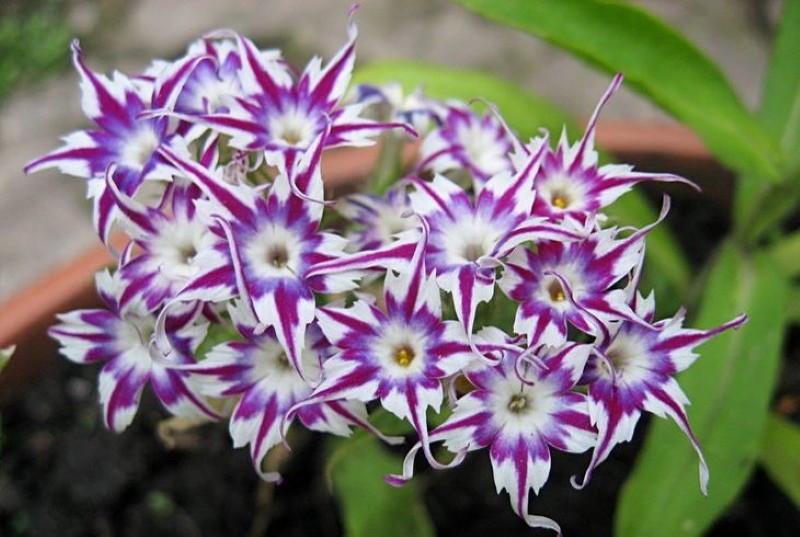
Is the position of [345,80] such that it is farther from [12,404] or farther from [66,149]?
[12,404]

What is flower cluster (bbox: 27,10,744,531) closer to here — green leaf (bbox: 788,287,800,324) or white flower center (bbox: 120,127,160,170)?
white flower center (bbox: 120,127,160,170)

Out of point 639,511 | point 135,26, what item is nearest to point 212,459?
point 639,511

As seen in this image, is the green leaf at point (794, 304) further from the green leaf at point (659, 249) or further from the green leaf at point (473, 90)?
the green leaf at point (473, 90)

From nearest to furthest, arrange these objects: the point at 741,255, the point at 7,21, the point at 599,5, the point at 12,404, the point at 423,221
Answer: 1. the point at 423,221
2. the point at 599,5
3. the point at 741,255
4. the point at 12,404
5. the point at 7,21

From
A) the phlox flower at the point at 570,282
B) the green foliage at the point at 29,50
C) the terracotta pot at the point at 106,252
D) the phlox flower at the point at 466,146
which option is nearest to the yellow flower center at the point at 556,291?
the phlox flower at the point at 570,282

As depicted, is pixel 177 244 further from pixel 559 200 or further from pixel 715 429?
pixel 715 429

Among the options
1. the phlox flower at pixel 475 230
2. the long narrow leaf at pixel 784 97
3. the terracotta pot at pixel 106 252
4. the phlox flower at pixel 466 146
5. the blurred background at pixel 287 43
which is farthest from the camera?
the blurred background at pixel 287 43
